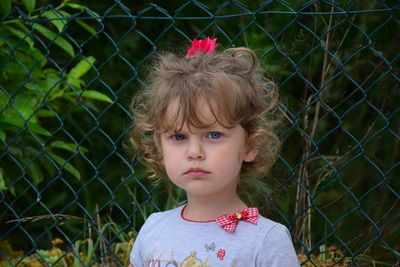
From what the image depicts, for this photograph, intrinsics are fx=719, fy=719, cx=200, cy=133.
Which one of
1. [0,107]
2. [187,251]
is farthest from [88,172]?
[187,251]

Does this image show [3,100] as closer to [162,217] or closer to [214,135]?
[162,217]

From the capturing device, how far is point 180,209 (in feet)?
6.93

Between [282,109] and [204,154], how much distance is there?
2.57 ft

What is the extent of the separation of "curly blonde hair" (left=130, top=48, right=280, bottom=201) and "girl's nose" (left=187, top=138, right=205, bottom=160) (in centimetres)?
5

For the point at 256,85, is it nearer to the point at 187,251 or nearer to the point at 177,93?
the point at 177,93

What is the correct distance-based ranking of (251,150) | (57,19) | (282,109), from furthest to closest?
(57,19)
(282,109)
(251,150)

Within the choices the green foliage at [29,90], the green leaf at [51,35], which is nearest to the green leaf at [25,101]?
the green foliage at [29,90]

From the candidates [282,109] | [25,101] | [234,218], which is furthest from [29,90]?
[234,218]

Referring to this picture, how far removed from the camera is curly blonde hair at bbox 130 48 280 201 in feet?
6.19

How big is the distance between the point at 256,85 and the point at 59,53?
2010 millimetres

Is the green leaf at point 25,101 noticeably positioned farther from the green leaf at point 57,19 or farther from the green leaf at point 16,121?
the green leaf at point 57,19

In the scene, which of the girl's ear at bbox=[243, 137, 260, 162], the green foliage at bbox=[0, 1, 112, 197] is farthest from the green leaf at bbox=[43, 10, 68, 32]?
the girl's ear at bbox=[243, 137, 260, 162]

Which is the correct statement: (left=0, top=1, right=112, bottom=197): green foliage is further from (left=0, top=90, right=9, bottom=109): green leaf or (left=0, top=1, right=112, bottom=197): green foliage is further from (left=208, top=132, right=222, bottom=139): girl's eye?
(left=208, top=132, right=222, bottom=139): girl's eye

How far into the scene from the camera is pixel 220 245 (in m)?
1.94
